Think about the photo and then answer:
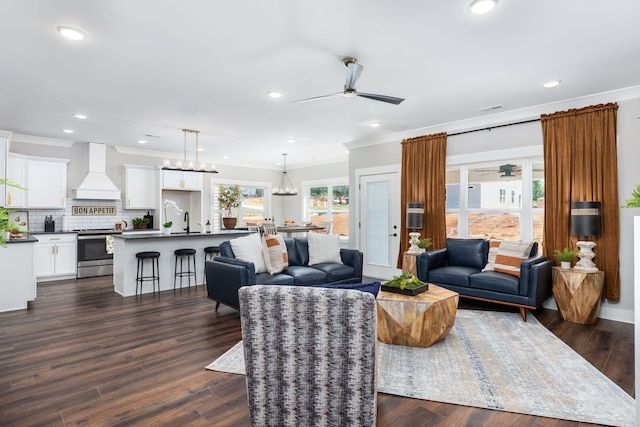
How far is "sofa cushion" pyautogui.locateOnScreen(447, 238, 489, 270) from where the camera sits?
5.16 m

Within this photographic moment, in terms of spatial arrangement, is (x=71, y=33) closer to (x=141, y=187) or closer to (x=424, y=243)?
(x=424, y=243)

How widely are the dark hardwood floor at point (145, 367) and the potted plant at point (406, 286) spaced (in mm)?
1250

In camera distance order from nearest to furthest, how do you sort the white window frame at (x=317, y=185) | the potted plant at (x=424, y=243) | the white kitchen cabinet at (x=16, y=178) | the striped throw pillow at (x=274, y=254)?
the striped throw pillow at (x=274, y=254), the potted plant at (x=424, y=243), the white kitchen cabinet at (x=16, y=178), the white window frame at (x=317, y=185)

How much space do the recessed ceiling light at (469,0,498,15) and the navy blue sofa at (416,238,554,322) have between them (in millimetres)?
2922

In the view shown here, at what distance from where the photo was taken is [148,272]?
5.82 meters

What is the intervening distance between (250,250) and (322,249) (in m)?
1.23

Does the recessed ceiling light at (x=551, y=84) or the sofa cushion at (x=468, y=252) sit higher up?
the recessed ceiling light at (x=551, y=84)

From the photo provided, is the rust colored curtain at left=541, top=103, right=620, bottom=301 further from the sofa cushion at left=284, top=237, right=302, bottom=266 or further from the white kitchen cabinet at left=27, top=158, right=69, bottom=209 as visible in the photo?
the white kitchen cabinet at left=27, top=158, right=69, bottom=209

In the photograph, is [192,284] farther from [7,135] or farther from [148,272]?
[7,135]

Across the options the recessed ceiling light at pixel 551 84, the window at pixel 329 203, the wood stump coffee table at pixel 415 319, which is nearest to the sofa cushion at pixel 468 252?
the wood stump coffee table at pixel 415 319

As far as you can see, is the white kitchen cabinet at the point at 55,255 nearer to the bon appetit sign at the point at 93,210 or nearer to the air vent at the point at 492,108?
the bon appetit sign at the point at 93,210

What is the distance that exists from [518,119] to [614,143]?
118 cm

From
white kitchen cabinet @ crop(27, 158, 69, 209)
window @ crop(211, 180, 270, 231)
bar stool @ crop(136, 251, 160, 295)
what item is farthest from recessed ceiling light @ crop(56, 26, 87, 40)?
window @ crop(211, 180, 270, 231)

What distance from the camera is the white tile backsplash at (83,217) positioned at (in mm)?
6949
